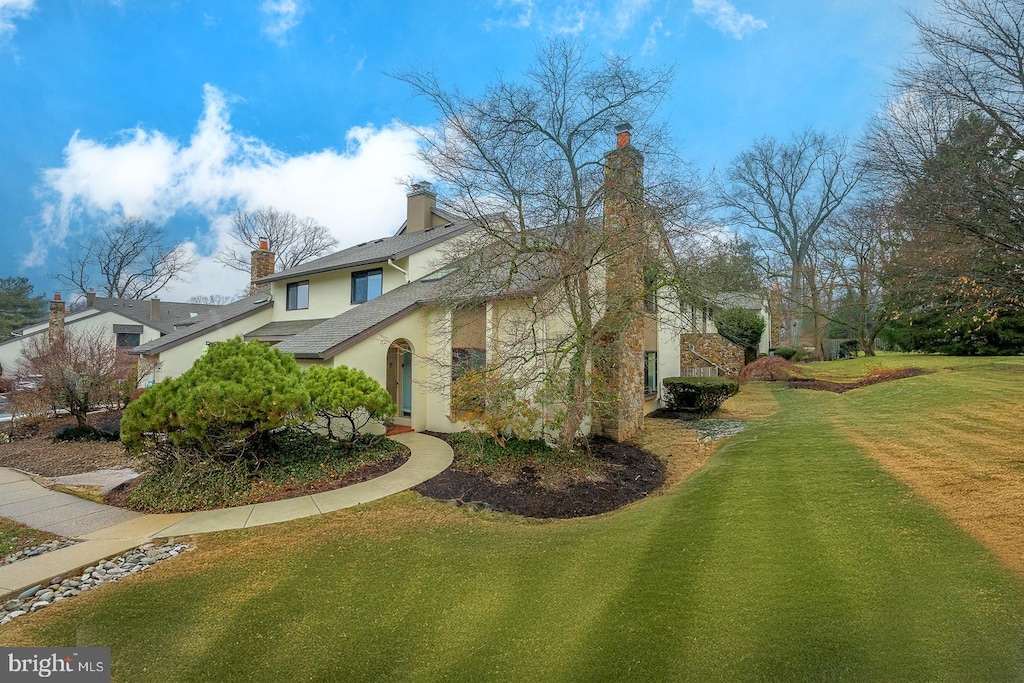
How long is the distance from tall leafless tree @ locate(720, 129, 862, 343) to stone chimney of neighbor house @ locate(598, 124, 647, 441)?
73.7 ft

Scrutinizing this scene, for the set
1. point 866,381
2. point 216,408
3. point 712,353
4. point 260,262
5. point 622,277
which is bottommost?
point 866,381

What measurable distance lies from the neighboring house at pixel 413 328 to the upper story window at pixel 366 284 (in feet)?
0.12

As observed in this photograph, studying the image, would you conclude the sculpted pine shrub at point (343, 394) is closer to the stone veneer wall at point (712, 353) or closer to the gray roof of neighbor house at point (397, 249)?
the gray roof of neighbor house at point (397, 249)

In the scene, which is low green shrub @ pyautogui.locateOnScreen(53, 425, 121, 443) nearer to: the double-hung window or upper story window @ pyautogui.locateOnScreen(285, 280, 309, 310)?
upper story window @ pyautogui.locateOnScreen(285, 280, 309, 310)

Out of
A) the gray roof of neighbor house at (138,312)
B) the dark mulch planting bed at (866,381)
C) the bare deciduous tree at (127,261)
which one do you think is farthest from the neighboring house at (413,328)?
the bare deciduous tree at (127,261)

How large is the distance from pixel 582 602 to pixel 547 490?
3.28 meters

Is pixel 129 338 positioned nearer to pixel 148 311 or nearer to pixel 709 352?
pixel 148 311

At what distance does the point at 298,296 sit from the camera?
1838 centimetres

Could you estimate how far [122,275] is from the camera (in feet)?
117

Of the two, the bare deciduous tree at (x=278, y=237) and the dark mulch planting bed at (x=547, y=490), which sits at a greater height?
the bare deciduous tree at (x=278, y=237)

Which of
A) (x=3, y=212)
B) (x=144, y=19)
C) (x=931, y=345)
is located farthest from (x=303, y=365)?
(x=931, y=345)

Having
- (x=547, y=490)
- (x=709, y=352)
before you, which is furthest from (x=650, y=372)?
(x=547, y=490)

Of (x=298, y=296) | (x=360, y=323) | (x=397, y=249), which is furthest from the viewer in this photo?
(x=298, y=296)

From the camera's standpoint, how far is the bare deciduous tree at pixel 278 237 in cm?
3398
